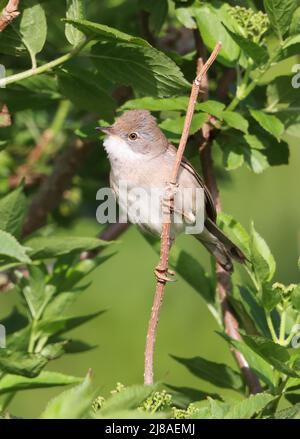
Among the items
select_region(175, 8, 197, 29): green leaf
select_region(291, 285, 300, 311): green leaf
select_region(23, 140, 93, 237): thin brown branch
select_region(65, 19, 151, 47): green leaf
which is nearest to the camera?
select_region(65, 19, 151, 47): green leaf

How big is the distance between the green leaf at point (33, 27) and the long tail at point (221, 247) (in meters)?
1.15

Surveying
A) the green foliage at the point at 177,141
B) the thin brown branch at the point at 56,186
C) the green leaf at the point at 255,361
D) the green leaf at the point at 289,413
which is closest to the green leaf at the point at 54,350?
the green foliage at the point at 177,141

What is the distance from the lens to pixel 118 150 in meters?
4.03

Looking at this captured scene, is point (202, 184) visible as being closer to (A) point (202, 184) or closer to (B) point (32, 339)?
(A) point (202, 184)

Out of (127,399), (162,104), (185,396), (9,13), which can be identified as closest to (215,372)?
(185,396)

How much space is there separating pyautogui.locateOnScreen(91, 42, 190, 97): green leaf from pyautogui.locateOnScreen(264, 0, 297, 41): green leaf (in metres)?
0.41

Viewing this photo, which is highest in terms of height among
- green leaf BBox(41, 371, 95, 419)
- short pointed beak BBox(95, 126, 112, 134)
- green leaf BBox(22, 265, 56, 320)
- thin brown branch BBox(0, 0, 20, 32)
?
thin brown branch BBox(0, 0, 20, 32)

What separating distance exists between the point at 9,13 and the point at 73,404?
133 cm

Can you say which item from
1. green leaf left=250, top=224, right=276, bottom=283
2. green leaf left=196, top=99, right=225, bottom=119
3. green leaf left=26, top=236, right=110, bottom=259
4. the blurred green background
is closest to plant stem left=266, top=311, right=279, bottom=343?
green leaf left=250, top=224, right=276, bottom=283

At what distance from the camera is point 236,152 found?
3484 mm

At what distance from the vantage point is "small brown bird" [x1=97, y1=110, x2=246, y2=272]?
3.90 meters

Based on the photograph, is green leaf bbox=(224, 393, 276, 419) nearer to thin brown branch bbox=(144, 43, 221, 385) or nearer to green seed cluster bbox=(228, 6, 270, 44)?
thin brown branch bbox=(144, 43, 221, 385)

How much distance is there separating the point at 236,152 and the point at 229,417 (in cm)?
128
